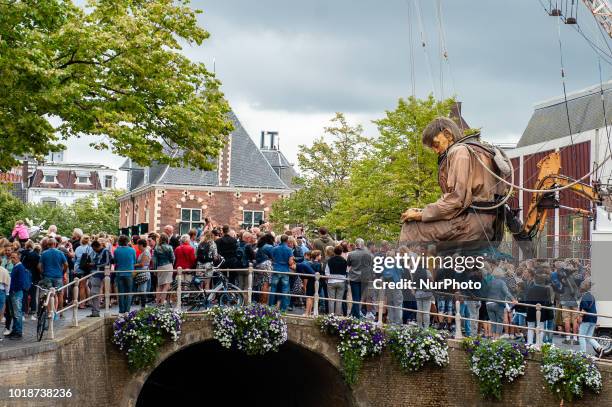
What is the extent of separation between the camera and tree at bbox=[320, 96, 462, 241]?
45094mm

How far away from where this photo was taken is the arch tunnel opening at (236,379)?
26.7 metres

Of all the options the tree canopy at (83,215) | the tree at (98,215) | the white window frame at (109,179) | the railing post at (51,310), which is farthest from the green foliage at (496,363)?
the white window frame at (109,179)

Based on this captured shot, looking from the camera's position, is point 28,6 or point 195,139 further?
point 195,139

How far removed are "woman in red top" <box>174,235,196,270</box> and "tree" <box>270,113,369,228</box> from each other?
3883 cm

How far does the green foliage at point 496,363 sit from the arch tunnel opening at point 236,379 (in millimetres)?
4357

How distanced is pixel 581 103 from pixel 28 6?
40191mm

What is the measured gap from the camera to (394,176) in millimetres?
45781

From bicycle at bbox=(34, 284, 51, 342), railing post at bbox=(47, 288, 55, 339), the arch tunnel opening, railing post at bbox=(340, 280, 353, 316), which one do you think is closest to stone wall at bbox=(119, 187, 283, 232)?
the arch tunnel opening

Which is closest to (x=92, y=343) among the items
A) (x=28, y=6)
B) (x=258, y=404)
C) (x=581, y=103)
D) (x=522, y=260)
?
(x=28, y=6)

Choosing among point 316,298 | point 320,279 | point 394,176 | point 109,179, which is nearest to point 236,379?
point 320,279

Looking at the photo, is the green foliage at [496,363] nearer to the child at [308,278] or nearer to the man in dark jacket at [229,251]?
the child at [308,278]

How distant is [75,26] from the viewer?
80.4 feet

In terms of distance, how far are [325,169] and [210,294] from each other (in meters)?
41.2

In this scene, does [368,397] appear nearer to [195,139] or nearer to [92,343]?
[92,343]
